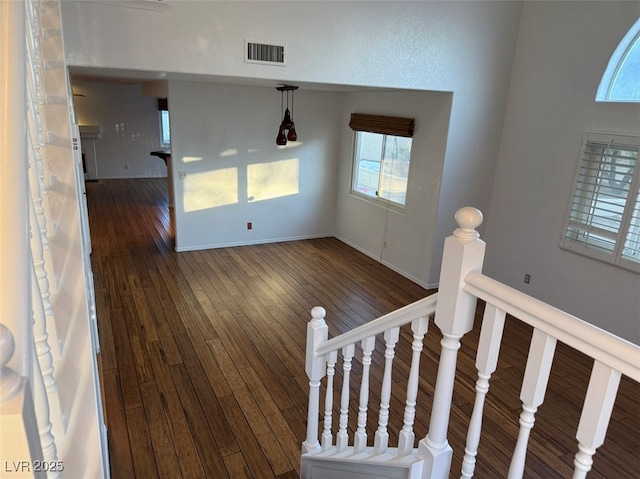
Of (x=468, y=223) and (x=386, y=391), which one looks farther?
(x=386, y=391)

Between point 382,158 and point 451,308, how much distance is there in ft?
15.6

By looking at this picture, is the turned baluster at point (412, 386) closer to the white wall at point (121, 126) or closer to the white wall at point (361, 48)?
the white wall at point (361, 48)

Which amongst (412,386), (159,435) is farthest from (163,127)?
(412,386)

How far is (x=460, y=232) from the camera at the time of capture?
1221 millimetres

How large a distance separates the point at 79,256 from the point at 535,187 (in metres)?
4.21

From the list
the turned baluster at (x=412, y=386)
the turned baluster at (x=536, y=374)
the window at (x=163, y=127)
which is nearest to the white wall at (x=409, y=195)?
the turned baluster at (x=412, y=386)

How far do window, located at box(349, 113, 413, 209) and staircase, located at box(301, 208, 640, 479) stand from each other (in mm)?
3800

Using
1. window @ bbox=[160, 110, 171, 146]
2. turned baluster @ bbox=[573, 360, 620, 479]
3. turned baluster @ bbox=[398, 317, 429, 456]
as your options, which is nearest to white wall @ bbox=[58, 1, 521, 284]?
turned baluster @ bbox=[398, 317, 429, 456]

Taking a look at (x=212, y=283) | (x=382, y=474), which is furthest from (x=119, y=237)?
(x=382, y=474)

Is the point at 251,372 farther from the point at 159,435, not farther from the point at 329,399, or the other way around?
the point at 329,399

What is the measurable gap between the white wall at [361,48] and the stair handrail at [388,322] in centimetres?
239

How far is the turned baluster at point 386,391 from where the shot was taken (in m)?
1.64

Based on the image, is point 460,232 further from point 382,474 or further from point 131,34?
point 131,34

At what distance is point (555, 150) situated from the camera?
163 inches
